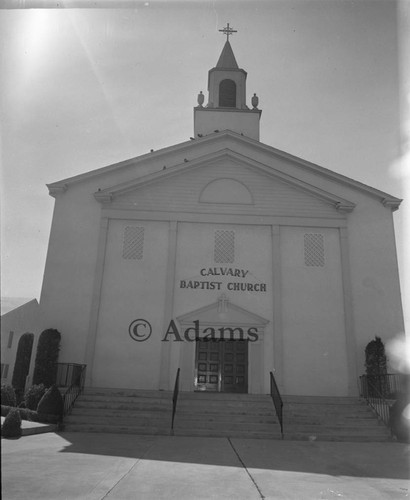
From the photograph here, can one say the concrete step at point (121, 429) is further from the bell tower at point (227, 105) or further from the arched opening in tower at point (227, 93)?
the arched opening in tower at point (227, 93)

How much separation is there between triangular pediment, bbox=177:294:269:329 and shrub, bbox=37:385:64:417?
4.59m

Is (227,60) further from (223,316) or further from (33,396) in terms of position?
(33,396)

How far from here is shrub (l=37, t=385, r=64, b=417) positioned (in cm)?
995

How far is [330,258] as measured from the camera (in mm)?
14523

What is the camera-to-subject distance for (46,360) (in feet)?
41.1

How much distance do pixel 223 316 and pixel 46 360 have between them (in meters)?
5.56

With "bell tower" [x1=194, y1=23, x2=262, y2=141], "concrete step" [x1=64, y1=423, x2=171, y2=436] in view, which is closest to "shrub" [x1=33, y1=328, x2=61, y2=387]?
"concrete step" [x1=64, y1=423, x2=171, y2=436]

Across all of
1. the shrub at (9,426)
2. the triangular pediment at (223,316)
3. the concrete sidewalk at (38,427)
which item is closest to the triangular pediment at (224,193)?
the triangular pediment at (223,316)

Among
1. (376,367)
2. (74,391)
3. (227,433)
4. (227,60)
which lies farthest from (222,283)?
(227,60)

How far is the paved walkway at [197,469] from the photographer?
3.74 metres

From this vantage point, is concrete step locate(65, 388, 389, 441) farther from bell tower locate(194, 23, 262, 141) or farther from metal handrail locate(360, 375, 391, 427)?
bell tower locate(194, 23, 262, 141)

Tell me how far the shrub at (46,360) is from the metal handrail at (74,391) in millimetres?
734

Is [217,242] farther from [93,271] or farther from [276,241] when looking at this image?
[93,271]

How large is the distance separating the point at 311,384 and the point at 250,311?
9.57ft
